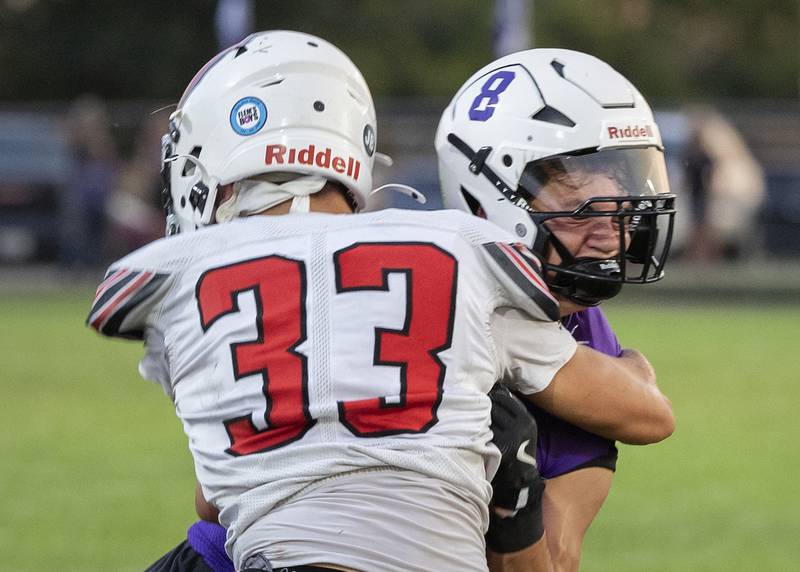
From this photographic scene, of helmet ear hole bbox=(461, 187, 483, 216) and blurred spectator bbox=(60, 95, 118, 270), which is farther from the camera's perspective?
blurred spectator bbox=(60, 95, 118, 270)

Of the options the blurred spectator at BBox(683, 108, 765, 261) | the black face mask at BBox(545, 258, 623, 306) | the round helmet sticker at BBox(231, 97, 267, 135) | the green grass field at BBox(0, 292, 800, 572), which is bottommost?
the blurred spectator at BBox(683, 108, 765, 261)

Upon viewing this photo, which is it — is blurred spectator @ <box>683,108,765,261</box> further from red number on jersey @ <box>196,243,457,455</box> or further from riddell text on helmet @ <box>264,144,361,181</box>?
red number on jersey @ <box>196,243,457,455</box>

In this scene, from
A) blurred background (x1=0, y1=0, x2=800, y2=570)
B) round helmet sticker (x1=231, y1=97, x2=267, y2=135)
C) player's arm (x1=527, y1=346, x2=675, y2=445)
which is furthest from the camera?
blurred background (x1=0, y1=0, x2=800, y2=570)

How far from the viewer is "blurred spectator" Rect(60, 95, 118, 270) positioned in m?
18.9

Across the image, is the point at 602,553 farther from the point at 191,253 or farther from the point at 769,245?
the point at 769,245

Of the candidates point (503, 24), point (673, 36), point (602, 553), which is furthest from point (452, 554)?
point (673, 36)

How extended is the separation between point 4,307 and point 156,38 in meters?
17.0

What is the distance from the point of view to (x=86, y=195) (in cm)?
1894

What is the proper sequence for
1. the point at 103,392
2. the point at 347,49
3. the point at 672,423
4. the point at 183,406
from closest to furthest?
the point at 183,406 → the point at 672,423 → the point at 103,392 → the point at 347,49

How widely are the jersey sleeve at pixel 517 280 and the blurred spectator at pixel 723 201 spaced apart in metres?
16.6

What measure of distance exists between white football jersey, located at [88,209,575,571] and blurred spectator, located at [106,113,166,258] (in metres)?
16.4

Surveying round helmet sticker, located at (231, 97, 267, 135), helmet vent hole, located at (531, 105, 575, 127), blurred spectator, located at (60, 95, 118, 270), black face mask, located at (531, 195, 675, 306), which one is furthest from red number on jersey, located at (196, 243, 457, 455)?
blurred spectator, located at (60, 95, 118, 270)

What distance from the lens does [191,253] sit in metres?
2.90

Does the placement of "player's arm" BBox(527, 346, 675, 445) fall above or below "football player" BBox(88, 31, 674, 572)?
below
